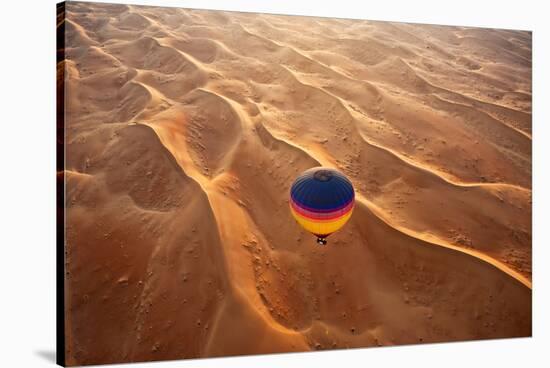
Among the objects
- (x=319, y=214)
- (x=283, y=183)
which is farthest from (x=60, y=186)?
(x=319, y=214)

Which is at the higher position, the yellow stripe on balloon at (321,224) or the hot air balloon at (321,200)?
the hot air balloon at (321,200)

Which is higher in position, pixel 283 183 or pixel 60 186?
pixel 60 186

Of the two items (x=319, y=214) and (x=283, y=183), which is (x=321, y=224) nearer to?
(x=319, y=214)

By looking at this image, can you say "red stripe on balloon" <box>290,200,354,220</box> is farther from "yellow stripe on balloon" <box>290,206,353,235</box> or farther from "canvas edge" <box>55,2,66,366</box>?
"canvas edge" <box>55,2,66,366</box>

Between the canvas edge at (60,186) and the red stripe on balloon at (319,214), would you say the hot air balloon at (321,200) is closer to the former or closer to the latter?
the red stripe on balloon at (319,214)

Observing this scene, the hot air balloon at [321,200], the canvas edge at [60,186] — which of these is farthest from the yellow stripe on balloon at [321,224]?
the canvas edge at [60,186]

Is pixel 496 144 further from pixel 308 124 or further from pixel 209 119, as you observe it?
pixel 209 119
